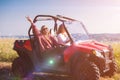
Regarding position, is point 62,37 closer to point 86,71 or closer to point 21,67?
point 86,71

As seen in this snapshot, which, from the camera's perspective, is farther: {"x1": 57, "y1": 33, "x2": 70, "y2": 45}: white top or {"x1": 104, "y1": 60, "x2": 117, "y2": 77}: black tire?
{"x1": 104, "y1": 60, "x2": 117, "y2": 77}: black tire

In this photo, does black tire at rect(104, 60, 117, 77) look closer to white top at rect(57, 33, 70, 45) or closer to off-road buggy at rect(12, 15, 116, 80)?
off-road buggy at rect(12, 15, 116, 80)

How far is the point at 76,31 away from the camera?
12.3 m

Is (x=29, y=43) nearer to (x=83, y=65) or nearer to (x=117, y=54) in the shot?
(x=83, y=65)

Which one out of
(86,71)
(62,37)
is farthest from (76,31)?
(86,71)

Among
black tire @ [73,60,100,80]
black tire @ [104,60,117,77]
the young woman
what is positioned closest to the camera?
black tire @ [73,60,100,80]

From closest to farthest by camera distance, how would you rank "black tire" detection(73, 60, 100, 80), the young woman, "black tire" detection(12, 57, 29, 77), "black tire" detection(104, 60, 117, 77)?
1. "black tire" detection(73, 60, 100, 80)
2. the young woman
3. "black tire" detection(104, 60, 117, 77)
4. "black tire" detection(12, 57, 29, 77)

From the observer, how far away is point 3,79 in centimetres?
1225

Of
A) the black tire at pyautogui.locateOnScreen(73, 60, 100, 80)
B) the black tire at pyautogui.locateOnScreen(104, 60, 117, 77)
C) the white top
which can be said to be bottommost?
the black tire at pyautogui.locateOnScreen(104, 60, 117, 77)

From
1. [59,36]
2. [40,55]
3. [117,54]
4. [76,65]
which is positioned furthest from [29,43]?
[117,54]

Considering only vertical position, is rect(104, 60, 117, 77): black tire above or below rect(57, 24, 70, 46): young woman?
below

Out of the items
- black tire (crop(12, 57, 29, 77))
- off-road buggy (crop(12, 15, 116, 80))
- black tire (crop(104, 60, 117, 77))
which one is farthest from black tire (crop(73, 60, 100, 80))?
black tire (crop(12, 57, 29, 77))

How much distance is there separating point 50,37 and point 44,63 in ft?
2.82

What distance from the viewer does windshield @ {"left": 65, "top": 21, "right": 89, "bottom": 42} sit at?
11828mm
